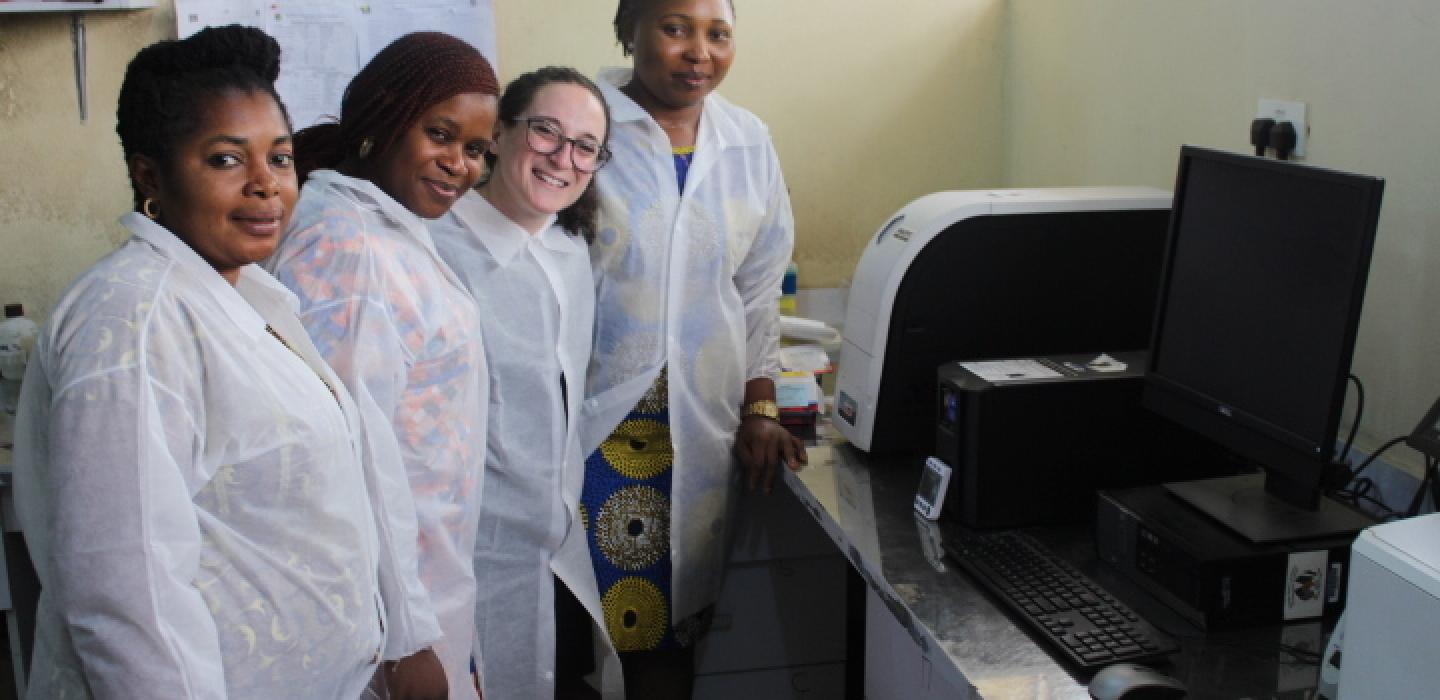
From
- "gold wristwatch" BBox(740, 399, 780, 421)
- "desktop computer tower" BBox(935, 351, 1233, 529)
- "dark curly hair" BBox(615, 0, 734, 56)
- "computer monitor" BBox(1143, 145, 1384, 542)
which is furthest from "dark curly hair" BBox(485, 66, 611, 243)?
"computer monitor" BBox(1143, 145, 1384, 542)

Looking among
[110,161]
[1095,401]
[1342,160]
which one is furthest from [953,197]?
[110,161]

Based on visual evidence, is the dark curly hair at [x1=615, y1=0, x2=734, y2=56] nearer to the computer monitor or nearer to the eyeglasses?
the eyeglasses

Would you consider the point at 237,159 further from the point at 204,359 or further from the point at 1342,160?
the point at 1342,160

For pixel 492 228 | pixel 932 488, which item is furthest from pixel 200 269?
pixel 932 488

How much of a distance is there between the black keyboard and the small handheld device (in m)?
0.08

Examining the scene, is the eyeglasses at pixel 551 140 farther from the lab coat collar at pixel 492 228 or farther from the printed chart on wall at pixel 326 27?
the printed chart on wall at pixel 326 27

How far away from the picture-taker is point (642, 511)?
218cm

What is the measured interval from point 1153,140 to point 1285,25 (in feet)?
1.43

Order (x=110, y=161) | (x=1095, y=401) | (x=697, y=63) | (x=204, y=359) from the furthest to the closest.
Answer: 1. (x=110, y=161)
2. (x=697, y=63)
3. (x=1095, y=401)
4. (x=204, y=359)

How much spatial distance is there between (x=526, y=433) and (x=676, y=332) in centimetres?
34

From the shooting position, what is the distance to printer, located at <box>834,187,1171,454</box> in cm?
195

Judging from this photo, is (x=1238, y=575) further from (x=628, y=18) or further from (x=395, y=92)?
(x=628, y=18)

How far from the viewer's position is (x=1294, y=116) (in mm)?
1983

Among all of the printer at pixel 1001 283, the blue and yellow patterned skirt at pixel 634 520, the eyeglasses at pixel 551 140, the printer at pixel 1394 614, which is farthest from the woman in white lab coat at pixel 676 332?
the printer at pixel 1394 614
